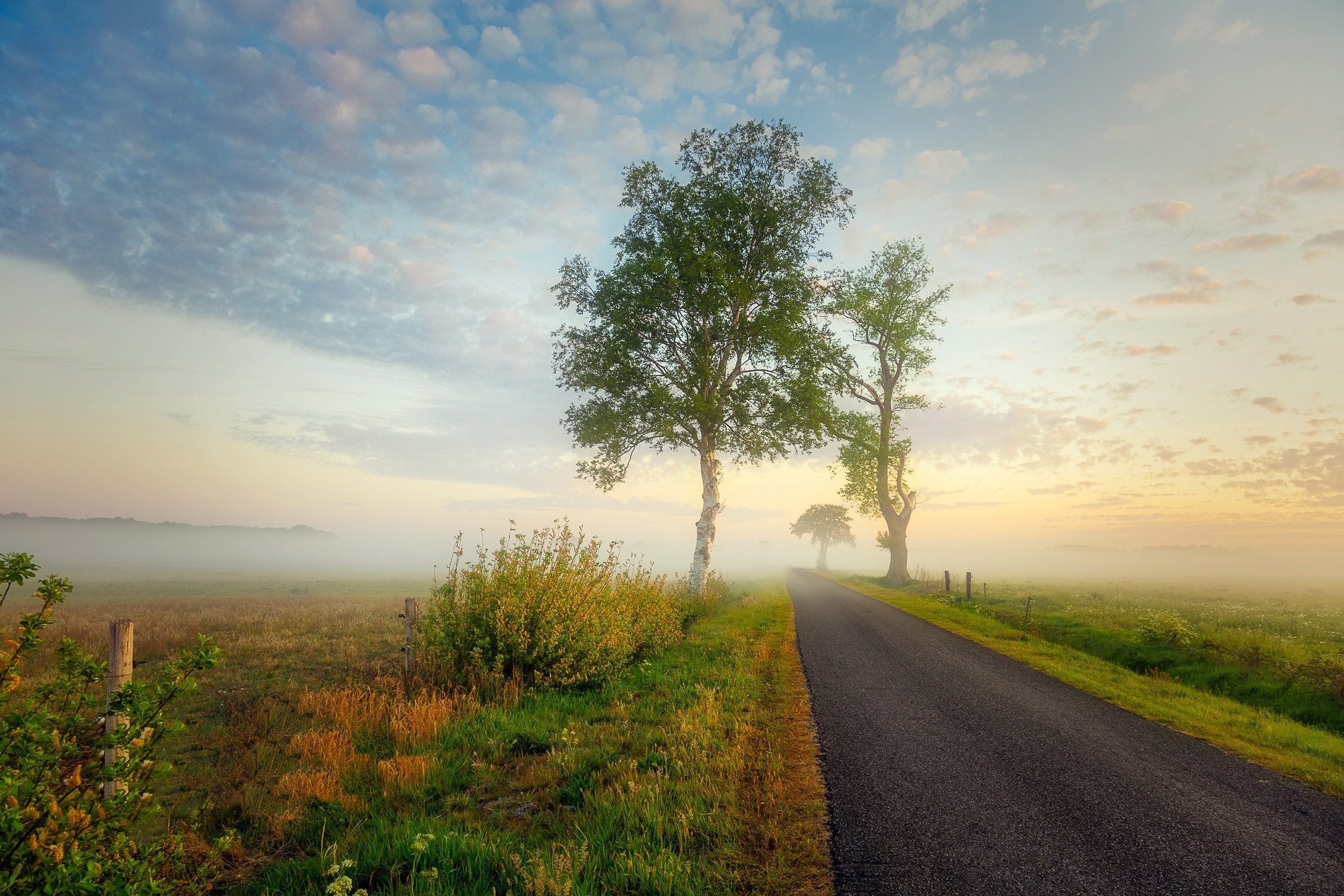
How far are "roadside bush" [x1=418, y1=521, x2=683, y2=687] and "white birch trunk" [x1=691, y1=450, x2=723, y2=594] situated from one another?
1195 centimetres

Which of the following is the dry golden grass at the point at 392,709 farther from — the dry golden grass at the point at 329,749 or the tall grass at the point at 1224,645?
the tall grass at the point at 1224,645

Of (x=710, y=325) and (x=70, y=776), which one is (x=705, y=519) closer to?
(x=710, y=325)

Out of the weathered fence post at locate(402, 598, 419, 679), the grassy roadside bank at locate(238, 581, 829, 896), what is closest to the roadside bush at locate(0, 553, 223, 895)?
the grassy roadside bank at locate(238, 581, 829, 896)

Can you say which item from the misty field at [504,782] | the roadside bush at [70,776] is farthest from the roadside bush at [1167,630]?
the roadside bush at [70,776]

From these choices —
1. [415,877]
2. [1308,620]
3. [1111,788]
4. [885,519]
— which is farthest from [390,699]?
[885,519]

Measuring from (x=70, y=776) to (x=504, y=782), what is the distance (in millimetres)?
3831

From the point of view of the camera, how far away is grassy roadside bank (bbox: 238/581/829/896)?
4.24 meters

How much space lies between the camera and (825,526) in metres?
101

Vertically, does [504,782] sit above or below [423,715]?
below

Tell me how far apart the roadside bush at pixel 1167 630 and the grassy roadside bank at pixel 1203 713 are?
1.61 metres

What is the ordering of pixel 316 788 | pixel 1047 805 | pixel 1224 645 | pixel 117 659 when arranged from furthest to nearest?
pixel 1224 645, pixel 117 659, pixel 316 788, pixel 1047 805

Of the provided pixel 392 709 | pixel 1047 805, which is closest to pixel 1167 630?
pixel 1047 805

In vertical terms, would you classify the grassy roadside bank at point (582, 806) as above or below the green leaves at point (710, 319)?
below

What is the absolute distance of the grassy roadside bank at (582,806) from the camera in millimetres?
4238
